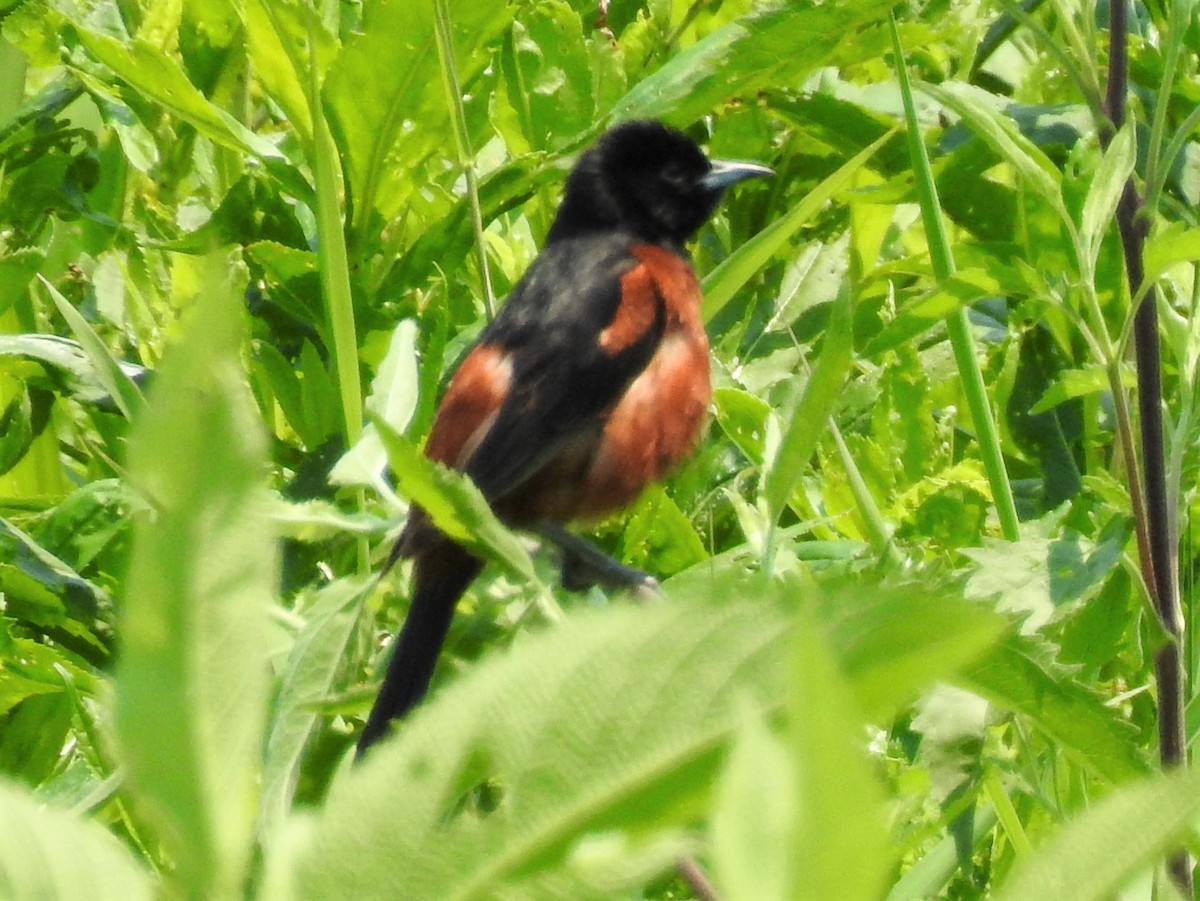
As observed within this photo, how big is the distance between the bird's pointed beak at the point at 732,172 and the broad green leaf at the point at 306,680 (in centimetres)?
151

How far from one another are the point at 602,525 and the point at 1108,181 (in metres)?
1.66

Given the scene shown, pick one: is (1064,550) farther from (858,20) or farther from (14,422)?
(14,422)

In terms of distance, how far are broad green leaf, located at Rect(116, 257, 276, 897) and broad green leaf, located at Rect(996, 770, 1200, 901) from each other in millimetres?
143

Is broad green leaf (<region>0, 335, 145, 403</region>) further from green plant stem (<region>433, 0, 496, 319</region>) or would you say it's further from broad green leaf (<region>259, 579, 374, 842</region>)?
broad green leaf (<region>259, 579, 374, 842</region>)

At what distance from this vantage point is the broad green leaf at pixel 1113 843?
271mm

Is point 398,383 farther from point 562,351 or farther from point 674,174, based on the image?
point 674,174

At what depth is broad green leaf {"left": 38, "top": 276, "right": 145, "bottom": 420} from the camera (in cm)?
95

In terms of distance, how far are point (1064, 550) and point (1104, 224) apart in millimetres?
317

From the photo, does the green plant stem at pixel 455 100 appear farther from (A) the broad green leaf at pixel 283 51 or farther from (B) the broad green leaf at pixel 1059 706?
(B) the broad green leaf at pixel 1059 706

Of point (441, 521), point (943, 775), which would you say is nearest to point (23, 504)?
point (943, 775)

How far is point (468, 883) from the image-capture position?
0.30 meters

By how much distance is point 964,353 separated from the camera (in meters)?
1.55

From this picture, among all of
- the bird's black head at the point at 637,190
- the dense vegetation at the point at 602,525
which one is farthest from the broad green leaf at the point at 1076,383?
the bird's black head at the point at 637,190

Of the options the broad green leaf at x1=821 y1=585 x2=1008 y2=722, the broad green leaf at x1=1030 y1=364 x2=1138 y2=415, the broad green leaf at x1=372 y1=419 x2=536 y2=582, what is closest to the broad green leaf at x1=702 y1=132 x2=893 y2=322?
the broad green leaf at x1=1030 y1=364 x2=1138 y2=415
